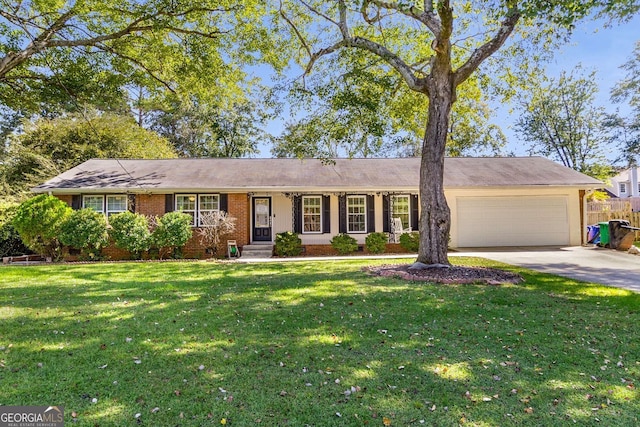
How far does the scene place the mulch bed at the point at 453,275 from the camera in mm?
7340

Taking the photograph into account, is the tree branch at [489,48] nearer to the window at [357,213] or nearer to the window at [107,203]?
the window at [357,213]

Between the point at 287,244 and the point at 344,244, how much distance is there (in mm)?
2117

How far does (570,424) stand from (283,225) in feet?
40.8

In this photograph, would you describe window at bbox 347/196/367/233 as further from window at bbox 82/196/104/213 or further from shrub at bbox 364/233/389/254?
window at bbox 82/196/104/213

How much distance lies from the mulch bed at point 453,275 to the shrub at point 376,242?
16.4ft

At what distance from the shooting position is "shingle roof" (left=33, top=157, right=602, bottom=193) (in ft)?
44.3

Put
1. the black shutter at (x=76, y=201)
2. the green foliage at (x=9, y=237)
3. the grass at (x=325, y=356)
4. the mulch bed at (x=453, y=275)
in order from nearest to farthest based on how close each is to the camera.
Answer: the grass at (x=325, y=356)
the mulch bed at (x=453, y=275)
the green foliage at (x=9, y=237)
the black shutter at (x=76, y=201)

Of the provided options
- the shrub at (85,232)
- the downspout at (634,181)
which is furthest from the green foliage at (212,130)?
the downspout at (634,181)

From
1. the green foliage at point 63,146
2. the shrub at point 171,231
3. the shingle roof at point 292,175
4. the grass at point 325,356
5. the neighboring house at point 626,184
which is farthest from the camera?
the neighboring house at point 626,184

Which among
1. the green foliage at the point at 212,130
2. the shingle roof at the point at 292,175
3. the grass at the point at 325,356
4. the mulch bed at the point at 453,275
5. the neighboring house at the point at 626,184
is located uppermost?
the green foliage at the point at 212,130

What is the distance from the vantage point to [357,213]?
47.9 ft

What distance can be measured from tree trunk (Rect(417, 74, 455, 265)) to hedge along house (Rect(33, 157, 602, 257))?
17.2 ft

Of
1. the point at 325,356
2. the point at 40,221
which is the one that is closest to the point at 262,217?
the point at 40,221

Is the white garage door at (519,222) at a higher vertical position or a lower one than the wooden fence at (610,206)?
→ lower
